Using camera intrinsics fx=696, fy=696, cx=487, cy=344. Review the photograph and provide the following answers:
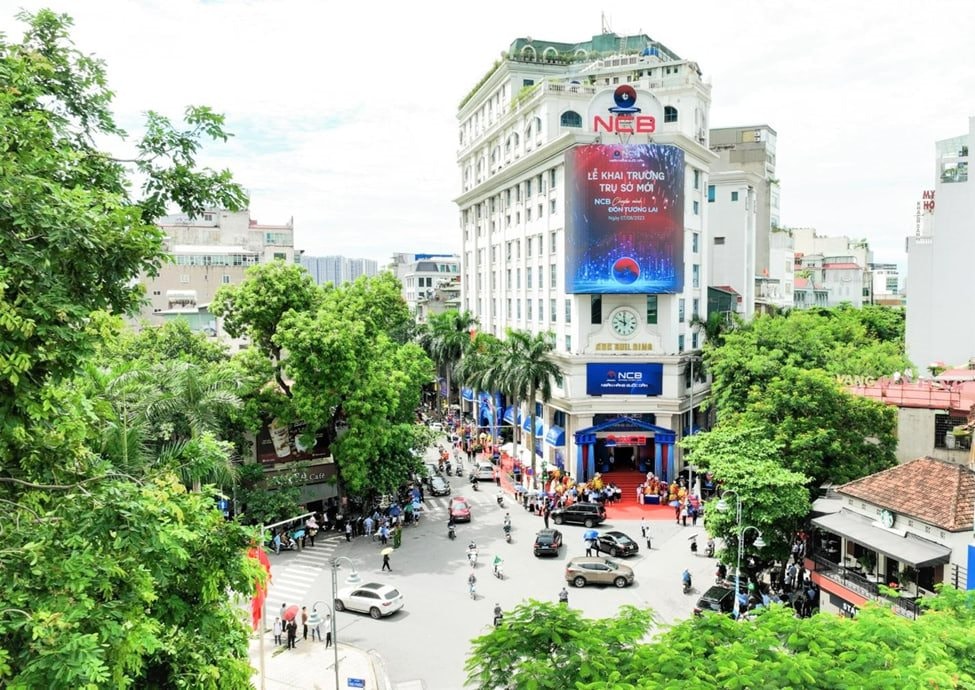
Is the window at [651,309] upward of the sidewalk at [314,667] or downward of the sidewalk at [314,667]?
upward

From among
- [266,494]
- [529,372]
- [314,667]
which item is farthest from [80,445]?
[529,372]

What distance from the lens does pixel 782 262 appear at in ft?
278

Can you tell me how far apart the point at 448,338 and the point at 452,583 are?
1303 inches

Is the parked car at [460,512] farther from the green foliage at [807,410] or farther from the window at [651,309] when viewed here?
the window at [651,309]

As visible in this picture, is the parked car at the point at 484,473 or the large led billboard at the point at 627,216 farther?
the parked car at the point at 484,473

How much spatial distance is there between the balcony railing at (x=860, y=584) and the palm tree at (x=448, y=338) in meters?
37.0

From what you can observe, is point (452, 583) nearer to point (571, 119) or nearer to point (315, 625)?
point (315, 625)

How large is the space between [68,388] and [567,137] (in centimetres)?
3852

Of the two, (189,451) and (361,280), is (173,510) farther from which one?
(361,280)

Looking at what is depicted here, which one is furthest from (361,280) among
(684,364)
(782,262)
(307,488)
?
(782,262)

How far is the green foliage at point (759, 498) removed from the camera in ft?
83.7

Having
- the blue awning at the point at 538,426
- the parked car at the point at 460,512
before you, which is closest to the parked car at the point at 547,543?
the parked car at the point at 460,512

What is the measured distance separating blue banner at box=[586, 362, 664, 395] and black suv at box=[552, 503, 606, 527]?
9.61 meters

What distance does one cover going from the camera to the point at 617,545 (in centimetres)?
3156
